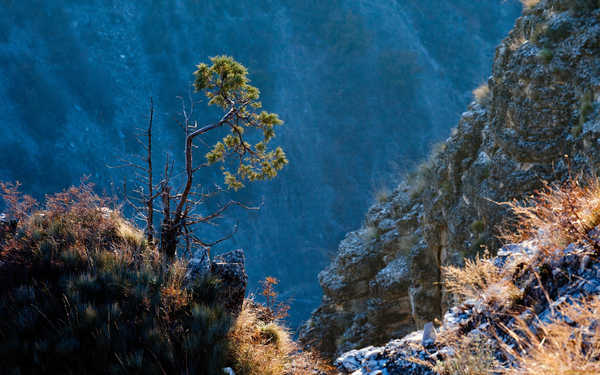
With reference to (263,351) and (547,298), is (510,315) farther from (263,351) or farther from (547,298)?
(263,351)

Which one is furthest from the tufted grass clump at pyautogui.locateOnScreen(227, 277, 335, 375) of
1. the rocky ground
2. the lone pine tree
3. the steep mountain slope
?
the steep mountain slope

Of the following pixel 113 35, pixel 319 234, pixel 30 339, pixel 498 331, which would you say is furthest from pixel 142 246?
pixel 113 35

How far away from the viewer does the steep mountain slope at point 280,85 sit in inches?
1567

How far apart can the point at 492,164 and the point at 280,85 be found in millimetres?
47993

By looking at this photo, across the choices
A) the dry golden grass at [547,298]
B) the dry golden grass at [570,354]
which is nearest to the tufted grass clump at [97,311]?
the dry golden grass at [547,298]

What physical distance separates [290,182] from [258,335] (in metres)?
44.3

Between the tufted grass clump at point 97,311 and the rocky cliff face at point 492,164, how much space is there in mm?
3979

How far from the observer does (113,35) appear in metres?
45.8

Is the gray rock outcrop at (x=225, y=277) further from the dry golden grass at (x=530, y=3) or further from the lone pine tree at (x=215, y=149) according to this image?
the dry golden grass at (x=530, y=3)

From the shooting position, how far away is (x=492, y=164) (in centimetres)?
730

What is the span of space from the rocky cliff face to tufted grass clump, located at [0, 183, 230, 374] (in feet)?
13.1

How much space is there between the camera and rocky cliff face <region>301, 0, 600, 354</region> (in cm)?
591

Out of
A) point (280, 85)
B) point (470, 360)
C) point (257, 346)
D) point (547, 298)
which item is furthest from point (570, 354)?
point (280, 85)

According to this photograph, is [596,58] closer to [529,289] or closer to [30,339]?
[529,289]
